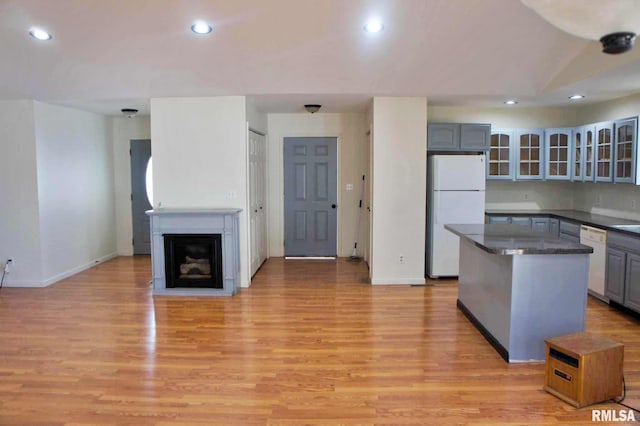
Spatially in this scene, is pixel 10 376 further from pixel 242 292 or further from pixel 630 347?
pixel 630 347

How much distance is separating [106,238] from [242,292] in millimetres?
3250

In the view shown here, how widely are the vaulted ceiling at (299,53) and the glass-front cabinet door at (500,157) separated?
2.54 ft

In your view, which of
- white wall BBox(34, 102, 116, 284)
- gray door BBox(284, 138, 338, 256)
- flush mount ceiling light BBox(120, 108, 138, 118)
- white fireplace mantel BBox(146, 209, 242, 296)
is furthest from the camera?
gray door BBox(284, 138, 338, 256)

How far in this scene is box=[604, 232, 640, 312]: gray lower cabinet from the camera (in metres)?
4.08

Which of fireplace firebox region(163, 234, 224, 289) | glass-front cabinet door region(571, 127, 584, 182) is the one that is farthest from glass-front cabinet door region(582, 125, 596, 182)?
fireplace firebox region(163, 234, 224, 289)

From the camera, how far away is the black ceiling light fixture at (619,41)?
1105mm

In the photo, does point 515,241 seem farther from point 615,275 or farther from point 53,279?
point 53,279

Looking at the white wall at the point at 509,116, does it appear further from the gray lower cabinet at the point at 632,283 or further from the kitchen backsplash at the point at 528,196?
the gray lower cabinet at the point at 632,283

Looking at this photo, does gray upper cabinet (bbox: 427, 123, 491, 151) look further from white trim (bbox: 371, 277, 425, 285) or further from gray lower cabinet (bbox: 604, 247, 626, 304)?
gray lower cabinet (bbox: 604, 247, 626, 304)

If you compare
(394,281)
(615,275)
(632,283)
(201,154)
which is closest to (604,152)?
(615,275)

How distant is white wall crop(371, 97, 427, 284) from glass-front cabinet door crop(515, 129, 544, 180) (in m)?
1.62

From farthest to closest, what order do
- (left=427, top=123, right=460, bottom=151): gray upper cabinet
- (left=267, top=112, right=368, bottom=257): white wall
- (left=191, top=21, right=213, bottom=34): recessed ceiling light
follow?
(left=267, top=112, right=368, bottom=257): white wall
(left=427, top=123, right=460, bottom=151): gray upper cabinet
(left=191, top=21, right=213, bottom=34): recessed ceiling light

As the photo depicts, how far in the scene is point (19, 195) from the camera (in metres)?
5.39

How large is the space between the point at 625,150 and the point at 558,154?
117 centimetres
